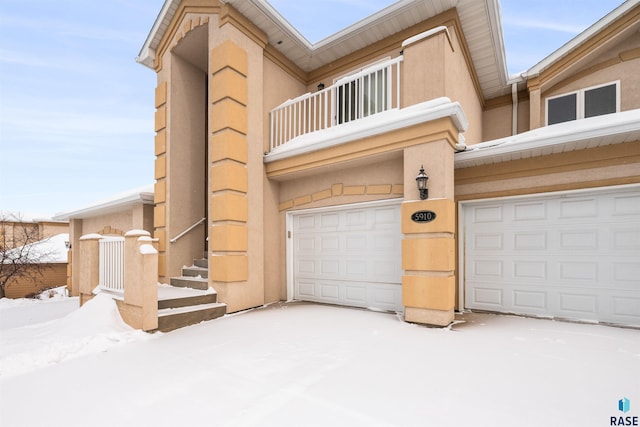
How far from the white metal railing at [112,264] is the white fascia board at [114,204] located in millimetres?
2985

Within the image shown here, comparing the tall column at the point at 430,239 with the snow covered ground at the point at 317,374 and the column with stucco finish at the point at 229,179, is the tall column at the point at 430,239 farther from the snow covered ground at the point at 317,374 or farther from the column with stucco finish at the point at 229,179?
the column with stucco finish at the point at 229,179

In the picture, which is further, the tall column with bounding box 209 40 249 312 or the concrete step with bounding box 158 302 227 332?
the tall column with bounding box 209 40 249 312

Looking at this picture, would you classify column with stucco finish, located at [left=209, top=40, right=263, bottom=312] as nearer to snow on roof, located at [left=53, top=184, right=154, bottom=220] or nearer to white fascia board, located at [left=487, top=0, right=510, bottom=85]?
snow on roof, located at [left=53, top=184, right=154, bottom=220]

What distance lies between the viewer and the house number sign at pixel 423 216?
176 inches

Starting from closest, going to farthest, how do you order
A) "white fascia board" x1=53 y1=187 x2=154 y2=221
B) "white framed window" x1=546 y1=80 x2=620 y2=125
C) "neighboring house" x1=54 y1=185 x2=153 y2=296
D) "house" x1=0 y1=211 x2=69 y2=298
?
1. "white framed window" x1=546 y1=80 x2=620 y2=125
2. "white fascia board" x1=53 y1=187 x2=154 y2=221
3. "neighboring house" x1=54 y1=185 x2=153 y2=296
4. "house" x1=0 y1=211 x2=69 y2=298

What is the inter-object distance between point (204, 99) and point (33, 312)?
25.9 feet

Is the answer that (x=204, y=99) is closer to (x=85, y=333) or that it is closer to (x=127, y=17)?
(x=127, y=17)

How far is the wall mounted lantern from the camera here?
14.7 feet

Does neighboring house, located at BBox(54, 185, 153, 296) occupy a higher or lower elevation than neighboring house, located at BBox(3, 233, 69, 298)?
higher

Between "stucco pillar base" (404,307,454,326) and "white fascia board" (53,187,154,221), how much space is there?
750cm

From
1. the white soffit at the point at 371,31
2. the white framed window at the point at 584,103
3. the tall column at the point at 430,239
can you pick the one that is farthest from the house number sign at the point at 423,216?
the white framed window at the point at 584,103

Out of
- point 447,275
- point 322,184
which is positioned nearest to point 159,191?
point 322,184

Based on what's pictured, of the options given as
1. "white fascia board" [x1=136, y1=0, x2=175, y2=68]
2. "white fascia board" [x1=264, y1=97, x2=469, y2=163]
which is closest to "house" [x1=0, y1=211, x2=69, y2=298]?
"white fascia board" [x1=136, y1=0, x2=175, y2=68]

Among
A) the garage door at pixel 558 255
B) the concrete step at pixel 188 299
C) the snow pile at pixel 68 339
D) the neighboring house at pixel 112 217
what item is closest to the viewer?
the snow pile at pixel 68 339
